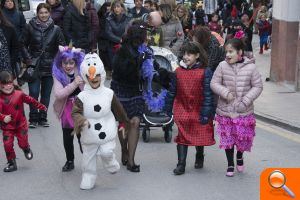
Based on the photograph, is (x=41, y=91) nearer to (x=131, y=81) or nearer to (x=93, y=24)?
(x=131, y=81)

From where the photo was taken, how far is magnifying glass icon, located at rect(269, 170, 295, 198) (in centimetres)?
338

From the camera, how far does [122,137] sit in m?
7.76

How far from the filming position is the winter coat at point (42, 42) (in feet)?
32.9

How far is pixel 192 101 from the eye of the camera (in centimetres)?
744

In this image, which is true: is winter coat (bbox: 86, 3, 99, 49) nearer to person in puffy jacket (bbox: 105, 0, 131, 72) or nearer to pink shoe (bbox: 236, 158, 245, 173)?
person in puffy jacket (bbox: 105, 0, 131, 72)

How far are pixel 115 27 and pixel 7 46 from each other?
5.01m

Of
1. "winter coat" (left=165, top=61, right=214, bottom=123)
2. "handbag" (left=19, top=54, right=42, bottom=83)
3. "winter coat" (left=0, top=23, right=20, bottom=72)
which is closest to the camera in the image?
"winter coat" (left=165, top=61, right=214, bottom=123)

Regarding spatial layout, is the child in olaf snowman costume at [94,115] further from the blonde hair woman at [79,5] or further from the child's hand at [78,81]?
the blonde hair woman at [79,5]

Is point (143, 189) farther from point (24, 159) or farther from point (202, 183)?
point (24, 159)

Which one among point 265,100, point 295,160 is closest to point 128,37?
point 295,160

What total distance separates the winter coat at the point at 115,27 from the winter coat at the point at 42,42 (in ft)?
14.0

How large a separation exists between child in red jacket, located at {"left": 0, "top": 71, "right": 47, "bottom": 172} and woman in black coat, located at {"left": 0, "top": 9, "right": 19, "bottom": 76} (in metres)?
1.66

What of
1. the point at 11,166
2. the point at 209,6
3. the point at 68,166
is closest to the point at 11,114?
the point at 11,166

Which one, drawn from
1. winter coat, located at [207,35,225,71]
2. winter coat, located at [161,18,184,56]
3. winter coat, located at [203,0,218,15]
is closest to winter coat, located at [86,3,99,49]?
winter coat, located at [161,18,184,56]
